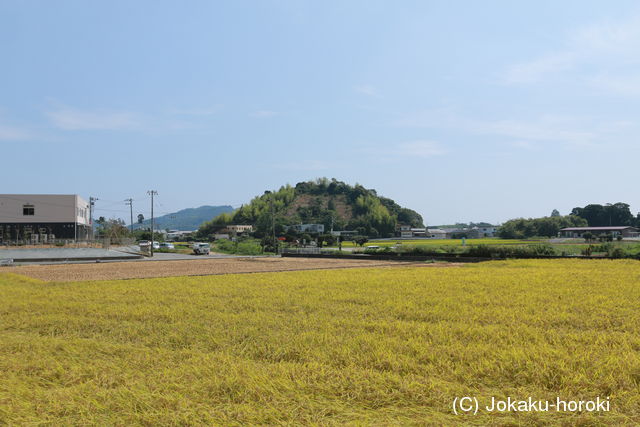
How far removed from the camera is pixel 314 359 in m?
5.33

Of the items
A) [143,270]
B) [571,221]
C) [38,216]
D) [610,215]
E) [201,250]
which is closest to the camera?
[143,270]

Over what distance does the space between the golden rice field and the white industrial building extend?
5313 cm

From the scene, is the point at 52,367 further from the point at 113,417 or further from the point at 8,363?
the point at 113,417

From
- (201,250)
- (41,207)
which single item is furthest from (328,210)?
(201,250)

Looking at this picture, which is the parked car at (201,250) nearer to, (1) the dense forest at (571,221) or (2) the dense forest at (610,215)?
(1) the dense forest at (571,221)

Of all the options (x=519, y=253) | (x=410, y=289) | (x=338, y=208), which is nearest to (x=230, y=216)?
(x=338, y=208)

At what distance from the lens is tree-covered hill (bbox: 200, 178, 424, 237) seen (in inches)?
4464

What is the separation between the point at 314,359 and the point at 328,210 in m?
120

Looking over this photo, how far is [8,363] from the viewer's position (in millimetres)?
5332

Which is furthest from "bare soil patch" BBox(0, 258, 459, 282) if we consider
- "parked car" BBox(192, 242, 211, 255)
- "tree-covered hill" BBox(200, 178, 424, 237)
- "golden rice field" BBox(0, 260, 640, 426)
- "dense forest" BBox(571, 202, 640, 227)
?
"dense forest" BBox(571, 202, 640, 227)

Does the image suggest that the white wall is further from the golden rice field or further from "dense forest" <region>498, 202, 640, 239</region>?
"dense forest" <region>498, 202, 640, 239</region>

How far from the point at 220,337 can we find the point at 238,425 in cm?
313

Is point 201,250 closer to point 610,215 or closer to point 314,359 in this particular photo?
point 314,359

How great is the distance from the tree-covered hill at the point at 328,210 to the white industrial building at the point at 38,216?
5697 centimetres
